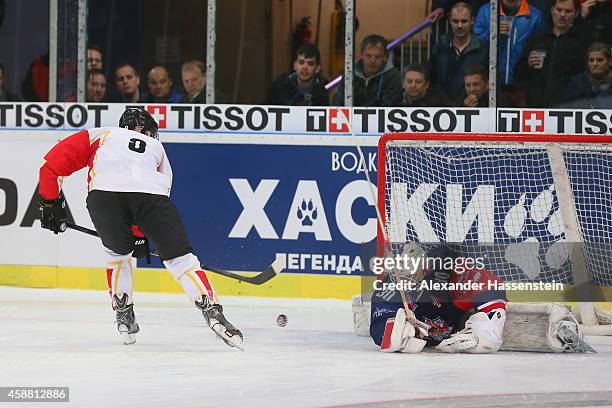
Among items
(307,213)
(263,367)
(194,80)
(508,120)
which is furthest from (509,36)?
(263,367)

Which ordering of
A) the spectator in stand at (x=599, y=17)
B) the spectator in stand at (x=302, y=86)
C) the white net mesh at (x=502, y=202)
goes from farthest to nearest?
1. the spectator in stand at (x=302, y=86)
2. the spectator in stand at (x=599, y=17)
3. the white net mesh at (x=502, y=202)

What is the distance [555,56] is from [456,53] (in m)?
0.60

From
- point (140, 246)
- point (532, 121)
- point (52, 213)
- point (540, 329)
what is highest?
point (532, 121)

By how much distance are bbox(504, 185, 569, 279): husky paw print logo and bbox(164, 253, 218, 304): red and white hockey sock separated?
6.70ft

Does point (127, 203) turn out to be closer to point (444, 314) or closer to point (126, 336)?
point (126, 336)

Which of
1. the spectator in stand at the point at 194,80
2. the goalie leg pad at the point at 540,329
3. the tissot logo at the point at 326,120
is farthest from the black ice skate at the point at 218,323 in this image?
the spectator in stand at the point at 194,80

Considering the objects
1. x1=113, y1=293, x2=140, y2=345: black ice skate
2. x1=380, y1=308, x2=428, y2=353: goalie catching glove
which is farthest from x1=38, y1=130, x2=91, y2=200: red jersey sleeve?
x1=380, y1=308, x2=428, y2=353: goalie catching glove

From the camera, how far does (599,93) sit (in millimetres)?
8383

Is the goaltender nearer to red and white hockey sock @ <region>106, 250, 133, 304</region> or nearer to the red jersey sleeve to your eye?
red and white hockey sock @ <region>106, 250, 133, 304</region>

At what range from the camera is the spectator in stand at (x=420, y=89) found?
856 centimetres

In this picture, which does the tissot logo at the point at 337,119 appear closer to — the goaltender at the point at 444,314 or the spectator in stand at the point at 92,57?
the spectator in stand at the point at 92,57

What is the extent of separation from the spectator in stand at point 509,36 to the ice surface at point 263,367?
180 centimetres

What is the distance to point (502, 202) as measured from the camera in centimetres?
802

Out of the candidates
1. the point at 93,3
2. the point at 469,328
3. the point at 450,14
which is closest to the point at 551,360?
the point at 469,328
